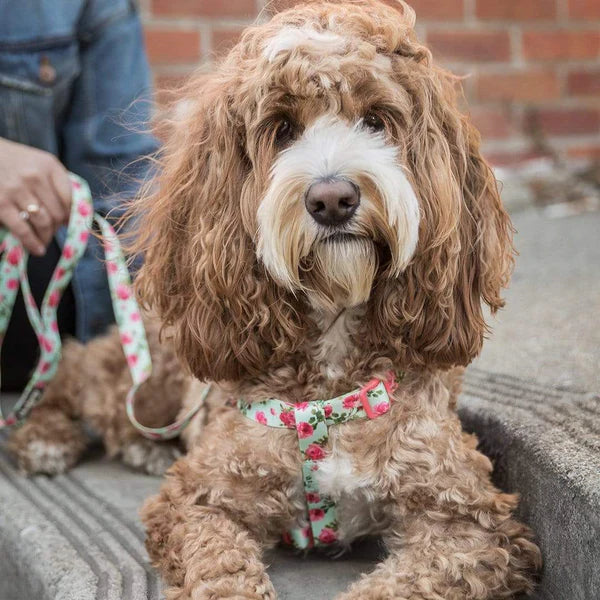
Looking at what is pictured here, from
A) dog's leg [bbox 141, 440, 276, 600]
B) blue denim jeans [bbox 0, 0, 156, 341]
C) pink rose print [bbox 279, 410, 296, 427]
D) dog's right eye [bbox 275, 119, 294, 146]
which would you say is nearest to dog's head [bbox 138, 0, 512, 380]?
dog's right eye [bbox 275, 119, 294, 146]

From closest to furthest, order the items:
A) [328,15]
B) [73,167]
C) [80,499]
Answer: [328,15], [80,499], [73,167]

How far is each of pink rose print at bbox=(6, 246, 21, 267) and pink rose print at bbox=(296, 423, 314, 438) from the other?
3.87 ft

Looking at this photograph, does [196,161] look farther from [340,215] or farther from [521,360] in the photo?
[521,360]

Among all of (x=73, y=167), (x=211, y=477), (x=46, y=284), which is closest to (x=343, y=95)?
(x=211, y=477)

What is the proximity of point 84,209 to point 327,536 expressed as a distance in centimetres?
121

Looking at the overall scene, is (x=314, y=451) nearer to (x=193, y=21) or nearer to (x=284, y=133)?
(x=284, y=133)

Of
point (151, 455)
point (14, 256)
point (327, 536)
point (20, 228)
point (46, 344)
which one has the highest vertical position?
point (20, 228)

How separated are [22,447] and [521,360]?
1484 mm

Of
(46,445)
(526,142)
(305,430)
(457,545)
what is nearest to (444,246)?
(305,430)

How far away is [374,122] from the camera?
5.75 ft

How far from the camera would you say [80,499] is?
2.35 m

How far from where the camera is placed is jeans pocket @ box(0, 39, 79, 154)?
302 centimetres

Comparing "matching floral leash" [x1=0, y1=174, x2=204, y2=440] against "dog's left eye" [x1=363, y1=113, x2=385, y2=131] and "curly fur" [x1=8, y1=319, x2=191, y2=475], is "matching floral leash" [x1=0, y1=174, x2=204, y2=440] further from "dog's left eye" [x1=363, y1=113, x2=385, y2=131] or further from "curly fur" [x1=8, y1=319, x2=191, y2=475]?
"dog's left eye" [x1=363, y1=113, x2=385, y2=131]

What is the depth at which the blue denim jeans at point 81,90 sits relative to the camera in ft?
9.84
